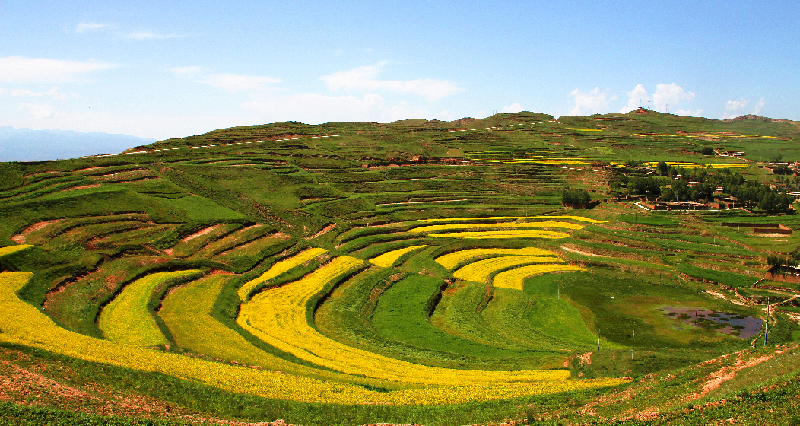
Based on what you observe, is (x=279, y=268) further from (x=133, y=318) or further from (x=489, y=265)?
(x=489, y=265)

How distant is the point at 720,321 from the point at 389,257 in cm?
3449

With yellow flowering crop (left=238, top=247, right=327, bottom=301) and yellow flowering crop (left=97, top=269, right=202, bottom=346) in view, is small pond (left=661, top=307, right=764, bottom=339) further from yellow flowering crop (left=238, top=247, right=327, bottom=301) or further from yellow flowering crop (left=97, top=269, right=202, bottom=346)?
yellow flowering crop (left=97, top=269, right=202, bottom=346)

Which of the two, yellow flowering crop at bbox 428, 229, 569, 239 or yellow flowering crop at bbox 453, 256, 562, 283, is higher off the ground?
yellow flowering crop at bbox 428, 229, 569, 239

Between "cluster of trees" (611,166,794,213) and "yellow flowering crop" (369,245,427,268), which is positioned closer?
"yellow flowering crop" (369,245,427,268)

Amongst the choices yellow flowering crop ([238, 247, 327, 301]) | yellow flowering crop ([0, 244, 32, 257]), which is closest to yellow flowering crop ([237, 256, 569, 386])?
yellow flowering crop ([238, 247, 327, 301])

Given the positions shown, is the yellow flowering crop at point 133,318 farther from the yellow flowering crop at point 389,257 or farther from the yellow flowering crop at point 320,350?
the yellow flowering crop at point 389,257

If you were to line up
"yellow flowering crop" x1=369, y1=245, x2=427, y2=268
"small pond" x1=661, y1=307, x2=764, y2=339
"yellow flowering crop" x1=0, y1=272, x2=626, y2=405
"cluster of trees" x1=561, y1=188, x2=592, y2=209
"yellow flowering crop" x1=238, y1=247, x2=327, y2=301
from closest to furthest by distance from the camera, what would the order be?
"yellow flowering crop" x1=0, y1=272, x2=626, y2=405, "small pond" x1=661, y1=307, x2=764, y2=339, "yellow flowering crop" x1=238, y1=247, x2=327, y2=301, "yellow flowering crop" x1=369, y1=245, x2=427, y2=268, "cluster of trees" x1=561, y1=188, x2=592, y2=209

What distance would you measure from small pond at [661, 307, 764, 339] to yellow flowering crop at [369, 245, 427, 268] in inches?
1138

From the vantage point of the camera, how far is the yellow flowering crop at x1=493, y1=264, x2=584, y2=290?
56.5 meters

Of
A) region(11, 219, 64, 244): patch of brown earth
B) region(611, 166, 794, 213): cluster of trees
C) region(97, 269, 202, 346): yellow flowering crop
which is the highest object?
region(611, 166, 794, 213): cluster of trees

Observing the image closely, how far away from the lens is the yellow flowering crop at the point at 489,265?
58.4 m

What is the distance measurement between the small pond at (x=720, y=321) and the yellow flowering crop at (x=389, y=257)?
28894 mm

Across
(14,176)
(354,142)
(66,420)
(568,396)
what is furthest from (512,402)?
(354,142)

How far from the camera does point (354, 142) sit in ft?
421
